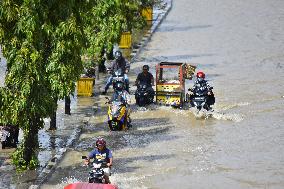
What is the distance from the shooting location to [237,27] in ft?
134

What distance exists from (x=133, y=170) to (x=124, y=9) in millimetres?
12055

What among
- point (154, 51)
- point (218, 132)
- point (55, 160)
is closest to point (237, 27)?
point (154, 51)

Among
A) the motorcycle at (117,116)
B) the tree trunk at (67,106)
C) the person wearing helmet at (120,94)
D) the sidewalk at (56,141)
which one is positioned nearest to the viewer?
the sidewalk at (56,141)

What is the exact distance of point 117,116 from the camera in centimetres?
2214

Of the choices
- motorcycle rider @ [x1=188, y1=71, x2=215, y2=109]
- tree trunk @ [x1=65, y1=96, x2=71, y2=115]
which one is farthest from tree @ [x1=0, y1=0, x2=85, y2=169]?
motorcycle rider @ [x1=188, y1=71, x2=215, y2=109]

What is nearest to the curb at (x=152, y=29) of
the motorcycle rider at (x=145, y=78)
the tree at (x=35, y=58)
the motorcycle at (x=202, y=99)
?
the motorcycle rider at (x=145, y=78)

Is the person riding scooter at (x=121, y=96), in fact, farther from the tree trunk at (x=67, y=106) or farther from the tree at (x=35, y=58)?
the tree at (x=35, y=58)

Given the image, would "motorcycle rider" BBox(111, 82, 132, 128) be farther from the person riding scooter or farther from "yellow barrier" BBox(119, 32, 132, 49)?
"yellow barrier" BBox(119, 32, 132, 49)

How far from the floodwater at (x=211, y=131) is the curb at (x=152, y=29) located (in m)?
0.37

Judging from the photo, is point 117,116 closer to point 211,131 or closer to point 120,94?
point 120,94

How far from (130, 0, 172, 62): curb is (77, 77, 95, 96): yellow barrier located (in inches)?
262

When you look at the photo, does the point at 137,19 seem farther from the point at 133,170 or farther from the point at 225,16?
the point at 133,170

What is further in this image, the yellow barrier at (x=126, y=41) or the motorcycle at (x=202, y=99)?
the yellow barrier at (x=126, y=41)

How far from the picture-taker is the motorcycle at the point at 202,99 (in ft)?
78.8
